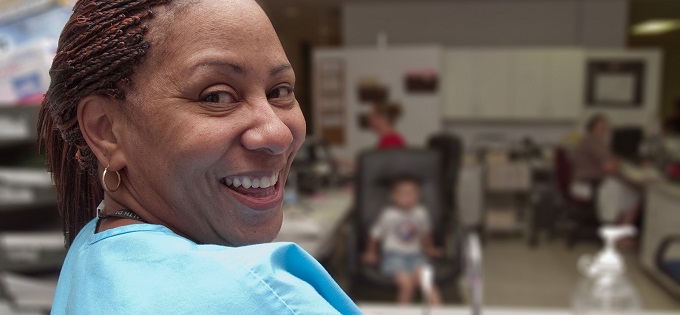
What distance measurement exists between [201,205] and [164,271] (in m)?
0.06

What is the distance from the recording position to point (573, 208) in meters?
4.79

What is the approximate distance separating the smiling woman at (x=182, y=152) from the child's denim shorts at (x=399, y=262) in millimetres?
2478

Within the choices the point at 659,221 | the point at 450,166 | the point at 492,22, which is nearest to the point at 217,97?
the point at 450,166

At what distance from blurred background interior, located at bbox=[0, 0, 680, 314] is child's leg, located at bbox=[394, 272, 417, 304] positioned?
4 centimetres

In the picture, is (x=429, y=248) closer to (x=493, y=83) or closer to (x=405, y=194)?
(x=405, y=194)

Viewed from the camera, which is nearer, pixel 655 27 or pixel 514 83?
pixel 514 83

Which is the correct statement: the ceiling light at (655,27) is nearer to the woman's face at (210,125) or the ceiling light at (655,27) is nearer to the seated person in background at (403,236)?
the seated person in background at (403,236)

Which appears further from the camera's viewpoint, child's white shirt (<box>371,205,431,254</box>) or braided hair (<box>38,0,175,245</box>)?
child's white shirt (<box>371,205,431,254</box>)

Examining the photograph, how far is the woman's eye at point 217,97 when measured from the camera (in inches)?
14.8

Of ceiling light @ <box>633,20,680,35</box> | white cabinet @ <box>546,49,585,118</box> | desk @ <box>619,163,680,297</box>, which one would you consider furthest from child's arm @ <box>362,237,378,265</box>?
ceiling light @ <box>633,20,680,35</box>

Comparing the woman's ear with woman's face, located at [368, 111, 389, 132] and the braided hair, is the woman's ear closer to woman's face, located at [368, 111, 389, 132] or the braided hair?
the braided hair

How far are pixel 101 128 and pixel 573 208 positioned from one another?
4.95 metres

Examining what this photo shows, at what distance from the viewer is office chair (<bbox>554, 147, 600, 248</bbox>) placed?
15.1 ft

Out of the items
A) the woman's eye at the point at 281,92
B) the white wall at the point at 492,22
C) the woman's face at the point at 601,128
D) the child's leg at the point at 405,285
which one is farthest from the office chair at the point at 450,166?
the woman's eye at the point at 281,92
